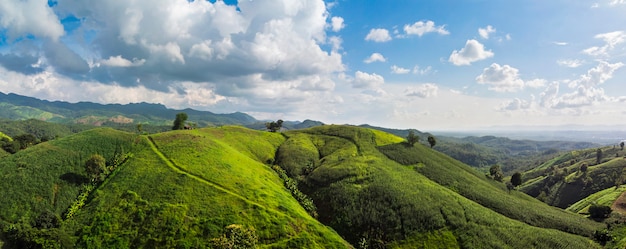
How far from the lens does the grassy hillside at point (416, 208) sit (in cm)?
8250

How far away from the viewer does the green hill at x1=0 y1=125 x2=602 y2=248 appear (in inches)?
2739

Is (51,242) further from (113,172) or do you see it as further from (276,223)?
(276,223)

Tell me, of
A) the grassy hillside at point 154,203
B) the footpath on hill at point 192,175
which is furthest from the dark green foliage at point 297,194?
the footpath on hill at point 192,175

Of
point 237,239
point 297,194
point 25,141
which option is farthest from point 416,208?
point 25,141

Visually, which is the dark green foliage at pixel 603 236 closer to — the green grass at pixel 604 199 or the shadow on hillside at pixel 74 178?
the green grass at pixel 604 199

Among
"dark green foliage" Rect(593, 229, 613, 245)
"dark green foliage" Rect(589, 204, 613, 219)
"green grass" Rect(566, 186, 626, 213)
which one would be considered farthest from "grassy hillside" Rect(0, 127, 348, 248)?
"green grass" Rect(566, 186, 626, 213)

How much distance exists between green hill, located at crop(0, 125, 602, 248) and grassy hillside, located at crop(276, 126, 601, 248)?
36 cm

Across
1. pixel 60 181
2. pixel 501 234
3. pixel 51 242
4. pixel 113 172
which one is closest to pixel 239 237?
pixel 51 242

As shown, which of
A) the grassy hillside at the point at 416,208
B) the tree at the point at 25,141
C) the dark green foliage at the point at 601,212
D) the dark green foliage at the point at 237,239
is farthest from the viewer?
the tree at the point at 25,141

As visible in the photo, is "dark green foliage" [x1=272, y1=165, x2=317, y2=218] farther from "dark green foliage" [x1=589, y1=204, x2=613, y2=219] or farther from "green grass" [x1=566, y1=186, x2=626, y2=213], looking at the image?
"green grass" [x1=566, y1=186, x2=626, y2=213]

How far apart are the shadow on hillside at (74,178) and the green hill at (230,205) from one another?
257mm

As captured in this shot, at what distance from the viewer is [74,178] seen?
90688mm

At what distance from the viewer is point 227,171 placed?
3814 inches

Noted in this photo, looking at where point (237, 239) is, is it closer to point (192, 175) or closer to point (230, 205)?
point (230, 205)
